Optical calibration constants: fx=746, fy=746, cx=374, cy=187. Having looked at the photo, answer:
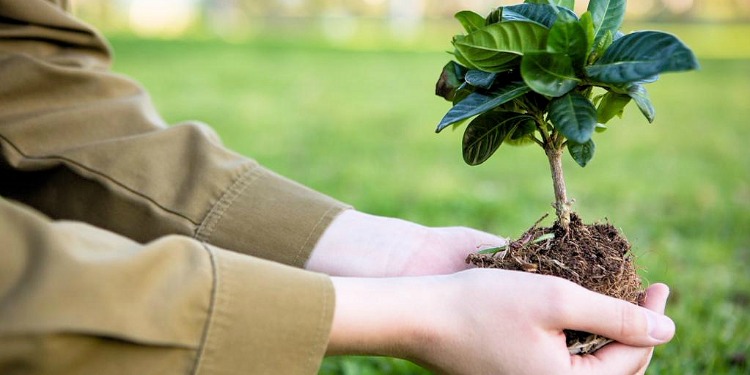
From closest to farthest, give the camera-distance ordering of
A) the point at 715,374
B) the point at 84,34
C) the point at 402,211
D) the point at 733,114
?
the point at 84,34
the point at 715,374
the point at 402,211
the point at 733,114

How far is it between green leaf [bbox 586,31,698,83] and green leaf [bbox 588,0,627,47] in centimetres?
9

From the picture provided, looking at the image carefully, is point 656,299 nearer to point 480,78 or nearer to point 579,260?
point 579,260

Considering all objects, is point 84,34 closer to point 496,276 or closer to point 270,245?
point 270,245

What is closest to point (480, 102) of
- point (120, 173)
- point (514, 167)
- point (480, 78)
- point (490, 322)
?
point (480, 78)

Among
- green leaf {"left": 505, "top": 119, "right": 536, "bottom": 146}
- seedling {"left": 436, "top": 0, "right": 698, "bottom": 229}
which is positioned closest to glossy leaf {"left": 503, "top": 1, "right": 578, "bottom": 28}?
seedling {"left": 436, "top": 0, "right": 698, "bottom": 229}

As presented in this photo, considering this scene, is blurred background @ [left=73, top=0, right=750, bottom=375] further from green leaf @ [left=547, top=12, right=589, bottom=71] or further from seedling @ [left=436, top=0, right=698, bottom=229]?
green leaf @ [left=547, top=12, right=589, bottom=71]

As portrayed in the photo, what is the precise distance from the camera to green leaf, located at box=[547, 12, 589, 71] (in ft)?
4.29

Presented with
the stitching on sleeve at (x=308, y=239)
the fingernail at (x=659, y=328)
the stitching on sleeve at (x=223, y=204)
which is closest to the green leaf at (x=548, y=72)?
the fingernail at (x=659, y=328)

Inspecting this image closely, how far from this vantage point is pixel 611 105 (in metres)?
1.47

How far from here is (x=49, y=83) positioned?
1.69 m

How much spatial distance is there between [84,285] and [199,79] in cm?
674

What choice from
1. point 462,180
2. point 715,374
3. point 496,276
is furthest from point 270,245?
point 462,180

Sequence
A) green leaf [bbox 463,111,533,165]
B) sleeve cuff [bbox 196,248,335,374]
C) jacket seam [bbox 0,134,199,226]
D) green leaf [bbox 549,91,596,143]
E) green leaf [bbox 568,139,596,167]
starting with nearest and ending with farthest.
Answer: sleeve cuff [bbox 196,248,335,374] → green leaf [bbox 549,91,596,143] → green leaf [bbox 568,139,596,167] → green leaf [bbox 463,111,533,165] → jacket seam [bbox 0,134,199,226]

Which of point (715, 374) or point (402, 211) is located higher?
point (715, 374)
